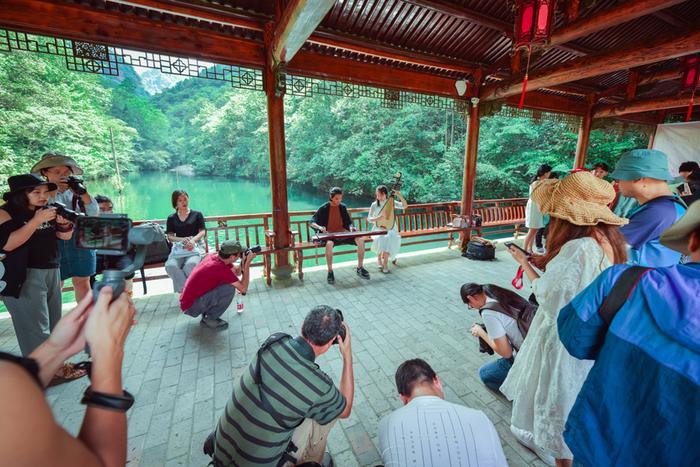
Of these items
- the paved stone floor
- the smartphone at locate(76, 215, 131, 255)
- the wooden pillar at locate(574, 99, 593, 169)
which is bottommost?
the paved stone floor

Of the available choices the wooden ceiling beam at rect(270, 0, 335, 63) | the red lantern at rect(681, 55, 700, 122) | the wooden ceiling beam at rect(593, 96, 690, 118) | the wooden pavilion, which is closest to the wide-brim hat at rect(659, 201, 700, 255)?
the wooden ceiling beam at rect(270, 0, 335, 63)

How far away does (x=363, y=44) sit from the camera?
13.6 ft

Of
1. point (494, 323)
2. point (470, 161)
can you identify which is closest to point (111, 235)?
point (494, 323)

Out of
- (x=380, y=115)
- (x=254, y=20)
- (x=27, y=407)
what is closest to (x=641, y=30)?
(x=254, y=20)

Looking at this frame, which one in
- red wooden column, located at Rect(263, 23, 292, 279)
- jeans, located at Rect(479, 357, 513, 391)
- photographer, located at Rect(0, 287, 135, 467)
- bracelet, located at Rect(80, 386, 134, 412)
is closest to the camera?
photographer, located at Rect(0, 287, 135, 467)

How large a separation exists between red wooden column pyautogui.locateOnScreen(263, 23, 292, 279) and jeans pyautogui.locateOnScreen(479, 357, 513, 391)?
3165 mm

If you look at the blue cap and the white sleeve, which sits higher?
the blue cap

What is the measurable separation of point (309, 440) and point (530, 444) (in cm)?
145

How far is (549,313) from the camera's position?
1.54m

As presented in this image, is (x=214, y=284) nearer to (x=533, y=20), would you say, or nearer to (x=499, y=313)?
(x=499, y=313)

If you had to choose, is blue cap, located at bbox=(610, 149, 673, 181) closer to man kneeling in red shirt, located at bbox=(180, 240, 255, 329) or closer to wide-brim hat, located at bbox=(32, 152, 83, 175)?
man kneeling in red shirt, located at bbox=(180, 240, 255, 329)

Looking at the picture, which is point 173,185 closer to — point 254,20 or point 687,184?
point 254,20

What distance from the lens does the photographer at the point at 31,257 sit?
2.09 meters

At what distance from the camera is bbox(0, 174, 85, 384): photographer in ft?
6.84
